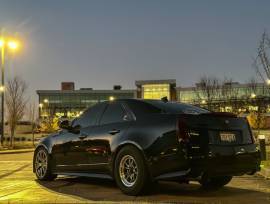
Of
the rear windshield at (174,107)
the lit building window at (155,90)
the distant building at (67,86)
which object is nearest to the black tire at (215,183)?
the rear windshield at (174,107)

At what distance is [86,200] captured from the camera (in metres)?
7.00

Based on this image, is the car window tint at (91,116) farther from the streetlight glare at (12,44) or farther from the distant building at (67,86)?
the distant building at (67,86)

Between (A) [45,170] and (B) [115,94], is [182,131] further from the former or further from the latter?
(B) [115,94]

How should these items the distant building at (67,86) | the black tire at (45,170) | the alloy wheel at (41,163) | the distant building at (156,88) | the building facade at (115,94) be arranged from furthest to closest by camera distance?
1. the distant building at (67,86)
2. the distant building at (156,88)
3. the building facade at (115,94)
4. the alloy wheel at (41,163)
5. the black tire at (45,170)

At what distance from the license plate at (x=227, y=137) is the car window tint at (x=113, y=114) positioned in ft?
5.45

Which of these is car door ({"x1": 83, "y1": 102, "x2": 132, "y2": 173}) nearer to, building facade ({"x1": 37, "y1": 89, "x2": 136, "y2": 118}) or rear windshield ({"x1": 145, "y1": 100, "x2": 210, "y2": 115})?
rear windshield ({"x1": 145, "y1": 100, "x2": 210, "y2": 115})

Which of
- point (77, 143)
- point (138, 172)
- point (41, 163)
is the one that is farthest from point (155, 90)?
point (138, 172)

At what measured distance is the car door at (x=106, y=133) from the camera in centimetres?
790

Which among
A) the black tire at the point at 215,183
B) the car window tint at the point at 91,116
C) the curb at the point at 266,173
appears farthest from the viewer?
the curb at the point at 266,173

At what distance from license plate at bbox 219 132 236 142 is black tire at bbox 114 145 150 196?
3.78 ft

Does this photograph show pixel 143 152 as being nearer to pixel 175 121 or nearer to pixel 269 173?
pixel 175 121

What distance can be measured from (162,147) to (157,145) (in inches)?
3.6

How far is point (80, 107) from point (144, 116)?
444 feet

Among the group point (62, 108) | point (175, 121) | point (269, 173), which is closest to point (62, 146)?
point (175, 121)
